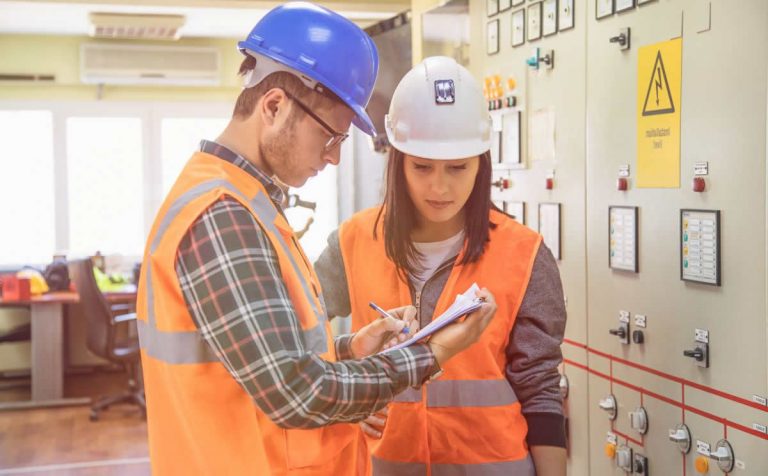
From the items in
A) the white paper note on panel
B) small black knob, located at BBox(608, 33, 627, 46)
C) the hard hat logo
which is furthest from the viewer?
the white paper note on panel

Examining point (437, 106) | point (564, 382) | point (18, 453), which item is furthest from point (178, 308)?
point (18, 453)

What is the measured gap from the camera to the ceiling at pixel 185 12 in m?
5.59

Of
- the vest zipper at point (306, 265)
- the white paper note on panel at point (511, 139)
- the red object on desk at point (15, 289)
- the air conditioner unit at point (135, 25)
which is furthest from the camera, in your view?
the air conditioner unit at point (135, 25)

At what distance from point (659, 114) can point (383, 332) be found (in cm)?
112

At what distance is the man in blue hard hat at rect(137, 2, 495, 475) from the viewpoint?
128 cm

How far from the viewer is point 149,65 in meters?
7.96

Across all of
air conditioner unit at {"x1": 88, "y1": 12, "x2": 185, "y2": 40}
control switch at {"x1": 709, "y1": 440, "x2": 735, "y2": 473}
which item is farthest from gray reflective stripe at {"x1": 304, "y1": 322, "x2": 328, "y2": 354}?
air conditioner unit at {"x1": 88, "y1": 12, "x2": 185, "y2": 40}

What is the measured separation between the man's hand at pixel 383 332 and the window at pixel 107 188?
6786mm

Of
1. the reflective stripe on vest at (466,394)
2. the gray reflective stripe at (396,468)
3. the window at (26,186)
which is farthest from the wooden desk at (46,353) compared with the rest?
the reflective stripe on vest at (466,394)

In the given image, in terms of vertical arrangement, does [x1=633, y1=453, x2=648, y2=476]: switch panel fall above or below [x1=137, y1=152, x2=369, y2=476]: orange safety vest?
below

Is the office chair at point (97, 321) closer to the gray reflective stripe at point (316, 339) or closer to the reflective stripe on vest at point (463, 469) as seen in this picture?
the reflective stripe on vest at point (463, 469)

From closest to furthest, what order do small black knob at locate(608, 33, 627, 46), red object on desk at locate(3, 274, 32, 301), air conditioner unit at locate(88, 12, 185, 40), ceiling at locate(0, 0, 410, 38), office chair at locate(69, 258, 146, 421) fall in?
small black knob at locate(608, 33, 627, 46), ceiling at locate(0, 0, 410, 38), office chair at locate(69, 258, 146, 421), red object on desk at locate(3, 274, 32, 301), air conditioner unit at locate(88, 12, 185, 40)

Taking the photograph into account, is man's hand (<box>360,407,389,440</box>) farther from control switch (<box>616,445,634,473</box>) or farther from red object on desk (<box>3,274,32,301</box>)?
red object on desk (<box>3,274,32,301</box>)

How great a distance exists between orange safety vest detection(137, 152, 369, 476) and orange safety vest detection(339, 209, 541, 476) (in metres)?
0.51
